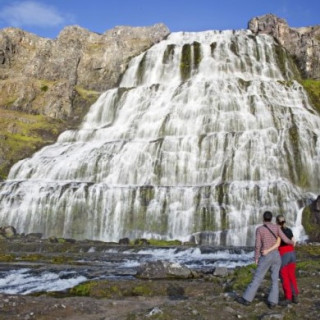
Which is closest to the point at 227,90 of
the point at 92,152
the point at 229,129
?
the point at 229,129

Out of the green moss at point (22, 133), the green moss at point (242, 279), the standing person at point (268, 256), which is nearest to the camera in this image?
the standing person at point (268, 256)

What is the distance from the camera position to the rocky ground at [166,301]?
13266 mm

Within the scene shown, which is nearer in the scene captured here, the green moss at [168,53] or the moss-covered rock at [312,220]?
the moss-covered rock at [312,220]

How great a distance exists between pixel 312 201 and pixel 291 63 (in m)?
45.7

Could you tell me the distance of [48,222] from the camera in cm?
5062

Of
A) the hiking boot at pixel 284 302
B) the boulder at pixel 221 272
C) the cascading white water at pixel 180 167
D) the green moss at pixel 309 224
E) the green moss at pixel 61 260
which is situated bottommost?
the green moss at pixel 61 260

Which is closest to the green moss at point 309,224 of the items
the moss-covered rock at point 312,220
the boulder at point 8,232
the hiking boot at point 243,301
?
the moss-covered rock at point 312,220

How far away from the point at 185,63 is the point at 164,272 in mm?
66564

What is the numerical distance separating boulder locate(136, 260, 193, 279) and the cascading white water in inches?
873

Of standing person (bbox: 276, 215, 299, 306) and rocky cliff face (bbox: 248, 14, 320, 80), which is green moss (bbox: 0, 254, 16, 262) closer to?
standing person (bbox: 276, 215, 299, 306)

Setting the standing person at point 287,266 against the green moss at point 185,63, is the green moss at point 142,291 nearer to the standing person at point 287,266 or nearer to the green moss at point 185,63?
the standing person at point 287,266

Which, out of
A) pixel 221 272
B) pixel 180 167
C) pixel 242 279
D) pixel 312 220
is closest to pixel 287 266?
pixel 242 279

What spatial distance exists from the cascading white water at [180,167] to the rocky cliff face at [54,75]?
7448mm

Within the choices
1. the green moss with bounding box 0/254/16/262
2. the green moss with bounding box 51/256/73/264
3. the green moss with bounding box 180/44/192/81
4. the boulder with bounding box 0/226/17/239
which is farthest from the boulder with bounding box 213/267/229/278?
the green moss with bounding box 180/44/192/81
